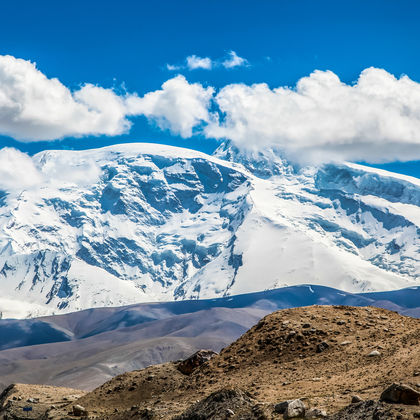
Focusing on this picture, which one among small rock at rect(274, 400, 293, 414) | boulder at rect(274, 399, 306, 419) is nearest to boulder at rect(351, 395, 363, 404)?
boulder at rect(274, 399, 306, 419)

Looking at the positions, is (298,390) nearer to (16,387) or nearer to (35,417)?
(35,417)

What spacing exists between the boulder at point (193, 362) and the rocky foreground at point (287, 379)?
0.17 feet

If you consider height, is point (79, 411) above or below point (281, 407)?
below

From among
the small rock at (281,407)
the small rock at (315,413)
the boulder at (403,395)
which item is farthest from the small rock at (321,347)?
the boulder at (403,395)

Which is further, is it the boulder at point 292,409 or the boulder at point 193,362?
the boulder at point 193,362

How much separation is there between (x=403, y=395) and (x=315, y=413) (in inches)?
121

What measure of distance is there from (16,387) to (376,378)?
27239 mm

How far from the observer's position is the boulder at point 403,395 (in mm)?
24922

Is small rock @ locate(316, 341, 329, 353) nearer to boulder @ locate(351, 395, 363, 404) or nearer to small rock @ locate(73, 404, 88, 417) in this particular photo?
boulder @ locate(351, 395, 363, 404)

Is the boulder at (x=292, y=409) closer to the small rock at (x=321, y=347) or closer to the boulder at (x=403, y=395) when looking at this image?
the boulder at (x=403, y=395)

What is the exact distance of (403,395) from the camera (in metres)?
25.0

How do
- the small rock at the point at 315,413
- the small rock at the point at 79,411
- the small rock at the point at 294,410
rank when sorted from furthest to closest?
1. the small rock at the point at 79,411
2. the small rock at the point at 294,410
3. the small rock at the point at 315,413

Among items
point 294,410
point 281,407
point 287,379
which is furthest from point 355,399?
point 287,379

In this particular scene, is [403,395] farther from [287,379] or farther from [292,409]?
[287,379]
